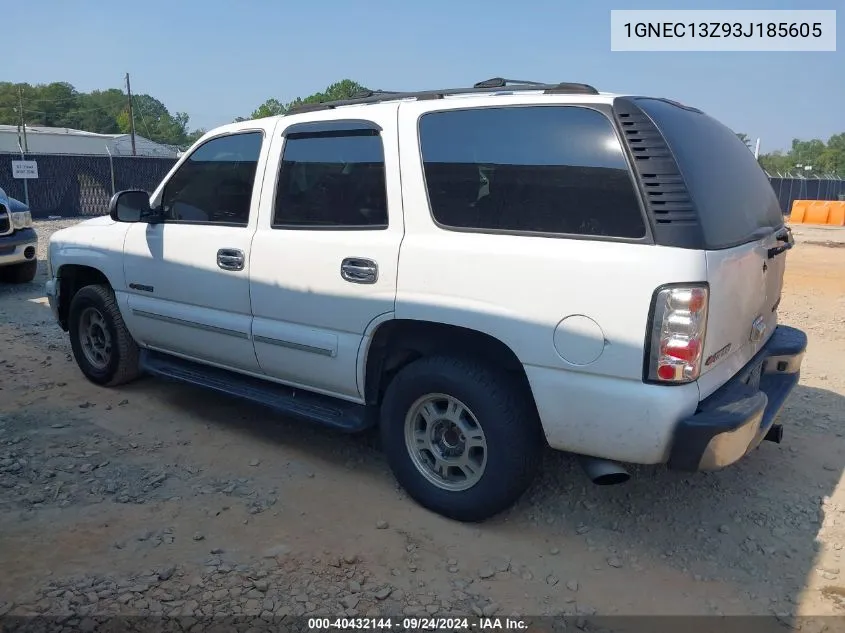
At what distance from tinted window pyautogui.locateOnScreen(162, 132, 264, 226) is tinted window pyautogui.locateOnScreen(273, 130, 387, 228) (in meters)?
0.29

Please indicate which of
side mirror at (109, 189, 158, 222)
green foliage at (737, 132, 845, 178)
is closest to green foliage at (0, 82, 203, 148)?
green foliage at (737, 132, 845, 178)

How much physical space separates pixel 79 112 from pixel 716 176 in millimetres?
109227

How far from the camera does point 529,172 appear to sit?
310cm

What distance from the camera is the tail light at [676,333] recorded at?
2691mm

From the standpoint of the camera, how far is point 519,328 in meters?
3.00

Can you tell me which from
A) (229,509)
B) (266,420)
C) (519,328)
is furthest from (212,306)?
(519,328)

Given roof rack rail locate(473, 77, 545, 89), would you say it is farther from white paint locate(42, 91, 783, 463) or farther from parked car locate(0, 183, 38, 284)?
parked car locate(0, 183, 38, 284)

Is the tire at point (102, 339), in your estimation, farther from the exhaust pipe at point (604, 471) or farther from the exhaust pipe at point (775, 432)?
the exhaust pipe at point (775, 432)

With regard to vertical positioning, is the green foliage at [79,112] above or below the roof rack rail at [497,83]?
above

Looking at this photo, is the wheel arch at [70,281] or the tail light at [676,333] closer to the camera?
the tail light at [676,333]

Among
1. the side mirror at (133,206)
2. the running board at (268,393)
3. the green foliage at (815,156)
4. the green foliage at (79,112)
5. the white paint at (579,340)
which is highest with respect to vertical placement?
the green foliage at (79,112)

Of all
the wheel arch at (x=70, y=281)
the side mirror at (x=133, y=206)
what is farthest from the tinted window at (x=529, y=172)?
the wheel arch at (x=70, y=281)

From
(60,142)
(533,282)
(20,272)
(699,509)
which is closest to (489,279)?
(533,282)

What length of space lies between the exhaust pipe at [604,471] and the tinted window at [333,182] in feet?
Result: 5.02
